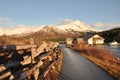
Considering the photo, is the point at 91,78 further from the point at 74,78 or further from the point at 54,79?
the point at 54,79

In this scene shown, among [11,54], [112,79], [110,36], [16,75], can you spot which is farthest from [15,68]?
[110,36]

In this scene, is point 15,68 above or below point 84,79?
above

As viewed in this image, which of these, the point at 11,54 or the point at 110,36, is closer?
the point at 11,54

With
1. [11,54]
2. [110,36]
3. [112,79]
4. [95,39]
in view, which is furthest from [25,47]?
[110,36]

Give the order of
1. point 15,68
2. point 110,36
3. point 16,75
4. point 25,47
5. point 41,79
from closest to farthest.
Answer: point 16,75
point 41,79
point 15,68
point 25,47
point 110,36

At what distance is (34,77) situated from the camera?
8.70 m

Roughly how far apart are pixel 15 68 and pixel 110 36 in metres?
140

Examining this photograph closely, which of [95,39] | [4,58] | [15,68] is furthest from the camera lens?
[95,39]

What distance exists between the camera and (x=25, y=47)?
637 inches

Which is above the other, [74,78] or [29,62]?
[29,62]

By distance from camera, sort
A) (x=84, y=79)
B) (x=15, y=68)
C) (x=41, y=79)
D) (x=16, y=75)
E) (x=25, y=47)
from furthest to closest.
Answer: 1. (x=25, y=47)
2. (x=84, y=79)
3. (x=15, y=68)
4. (x=41, y=79)
5. (x=16, y=75)

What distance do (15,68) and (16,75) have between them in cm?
231

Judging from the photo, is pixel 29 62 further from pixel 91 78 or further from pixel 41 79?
pixel 91 78

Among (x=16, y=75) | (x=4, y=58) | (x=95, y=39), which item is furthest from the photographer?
(x=95, y=39)
